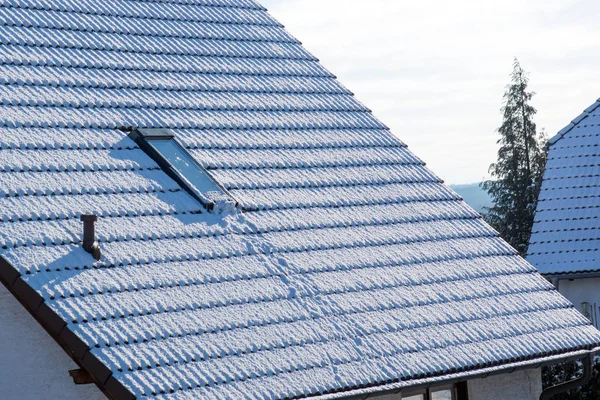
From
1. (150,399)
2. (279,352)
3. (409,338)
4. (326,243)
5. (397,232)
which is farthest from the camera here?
(397,232)

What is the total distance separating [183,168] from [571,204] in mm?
13742

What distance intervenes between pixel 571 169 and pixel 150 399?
646 inches

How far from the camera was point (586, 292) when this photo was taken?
2025 centimetres

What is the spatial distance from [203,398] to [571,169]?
1605 cm

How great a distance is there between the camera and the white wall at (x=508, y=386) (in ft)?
30.1

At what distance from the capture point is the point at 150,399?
6273 mm

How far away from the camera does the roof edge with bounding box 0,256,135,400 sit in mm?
6289

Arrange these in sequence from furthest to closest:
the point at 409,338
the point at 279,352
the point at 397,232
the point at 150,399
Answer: the point at 397,232, the point at 409,338, the point at 279,352, the point at 150,399

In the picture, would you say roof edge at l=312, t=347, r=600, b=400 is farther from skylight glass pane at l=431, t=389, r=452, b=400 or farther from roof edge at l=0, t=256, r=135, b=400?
roof edge at l=0, t=256, r=135, b=400

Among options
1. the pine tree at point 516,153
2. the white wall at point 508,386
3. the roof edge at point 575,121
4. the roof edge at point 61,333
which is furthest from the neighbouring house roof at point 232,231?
the pine tree at point 516,153

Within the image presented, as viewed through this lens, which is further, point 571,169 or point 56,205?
point 571,169

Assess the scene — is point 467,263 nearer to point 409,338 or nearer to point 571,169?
point 409,338

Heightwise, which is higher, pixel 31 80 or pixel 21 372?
pixel 31 80

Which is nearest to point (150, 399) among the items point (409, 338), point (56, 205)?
point (56, 205)
